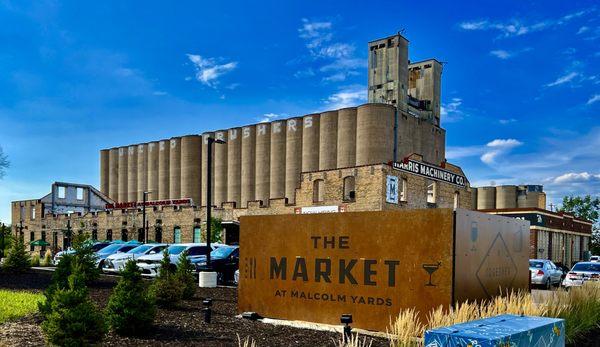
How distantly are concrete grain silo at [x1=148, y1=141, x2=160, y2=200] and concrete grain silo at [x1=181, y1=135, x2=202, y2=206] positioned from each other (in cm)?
887

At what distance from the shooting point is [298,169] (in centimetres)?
7869

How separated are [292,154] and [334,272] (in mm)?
69382

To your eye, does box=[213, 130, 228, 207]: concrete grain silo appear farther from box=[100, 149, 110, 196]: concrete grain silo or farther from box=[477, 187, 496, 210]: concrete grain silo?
box=[477, 187, 496, 210]: concrete grain silo

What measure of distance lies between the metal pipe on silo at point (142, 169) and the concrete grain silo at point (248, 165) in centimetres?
2669

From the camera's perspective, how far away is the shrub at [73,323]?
306 inches

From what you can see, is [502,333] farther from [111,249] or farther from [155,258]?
[111,249]

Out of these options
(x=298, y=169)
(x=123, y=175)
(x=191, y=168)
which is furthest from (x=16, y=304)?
(x=123, y=175)

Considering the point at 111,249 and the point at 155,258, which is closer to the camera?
the point at 155,258

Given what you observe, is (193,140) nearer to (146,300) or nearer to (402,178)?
(402,178)

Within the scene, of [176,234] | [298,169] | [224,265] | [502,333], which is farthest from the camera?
[298,169]

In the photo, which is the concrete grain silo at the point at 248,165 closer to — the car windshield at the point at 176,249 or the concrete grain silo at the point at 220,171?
the concrete grain silo at the point at 220,171

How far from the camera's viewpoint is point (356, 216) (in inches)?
411

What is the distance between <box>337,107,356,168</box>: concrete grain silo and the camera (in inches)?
2842

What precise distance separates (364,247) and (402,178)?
31192mm
